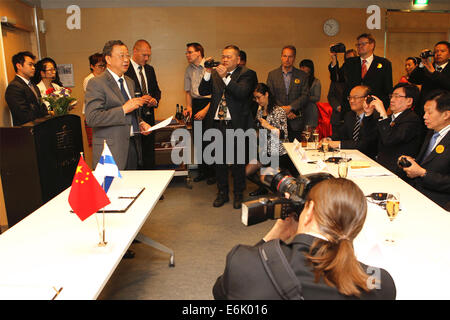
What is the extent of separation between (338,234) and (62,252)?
1.16 metres

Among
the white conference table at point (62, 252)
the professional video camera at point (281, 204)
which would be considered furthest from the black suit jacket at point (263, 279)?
the white conference table at point (62, 252)

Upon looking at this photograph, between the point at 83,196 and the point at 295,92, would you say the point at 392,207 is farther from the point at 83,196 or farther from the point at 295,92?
the point at 295,92

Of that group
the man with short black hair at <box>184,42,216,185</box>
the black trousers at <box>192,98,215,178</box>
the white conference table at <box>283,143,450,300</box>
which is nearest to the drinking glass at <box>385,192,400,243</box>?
the white conference table at <box>283,143,450,300</box>

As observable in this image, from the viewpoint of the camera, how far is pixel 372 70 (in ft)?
15.0

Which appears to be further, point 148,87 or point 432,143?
point 148,87

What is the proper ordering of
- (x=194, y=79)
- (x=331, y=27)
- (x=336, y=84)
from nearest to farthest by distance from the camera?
(x=194, y=79) < (x=336, y=84) < (x=331, y=27)

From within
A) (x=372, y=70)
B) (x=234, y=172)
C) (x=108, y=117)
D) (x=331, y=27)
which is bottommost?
(x=234, y=172)

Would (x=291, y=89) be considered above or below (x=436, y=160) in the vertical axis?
above

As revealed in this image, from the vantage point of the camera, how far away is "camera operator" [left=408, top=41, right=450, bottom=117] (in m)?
4.32

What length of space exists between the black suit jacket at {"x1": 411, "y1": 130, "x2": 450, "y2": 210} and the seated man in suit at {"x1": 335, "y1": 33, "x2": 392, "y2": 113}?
1958 millimetres

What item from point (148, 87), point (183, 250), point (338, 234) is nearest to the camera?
point (338, 234)

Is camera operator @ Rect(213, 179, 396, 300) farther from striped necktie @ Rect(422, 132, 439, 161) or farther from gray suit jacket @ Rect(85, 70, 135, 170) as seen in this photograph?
gray suit jacket @ Rect(85, 70, 135, 170)

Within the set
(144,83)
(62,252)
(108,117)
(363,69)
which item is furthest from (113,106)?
(363,69)

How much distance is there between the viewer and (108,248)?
1707mm
